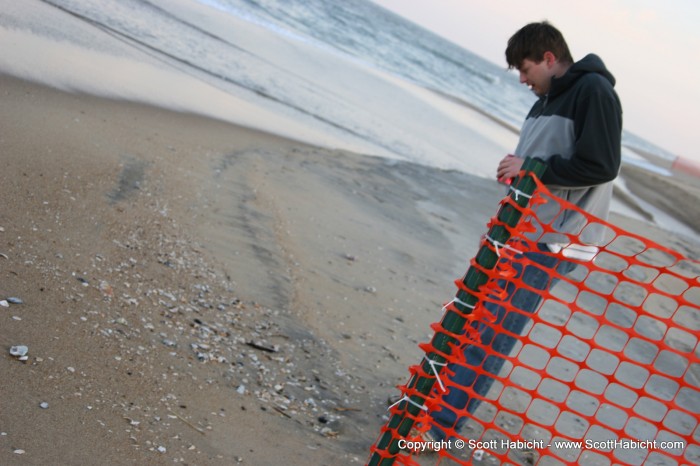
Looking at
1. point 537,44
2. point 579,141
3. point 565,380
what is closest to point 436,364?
point 579,141

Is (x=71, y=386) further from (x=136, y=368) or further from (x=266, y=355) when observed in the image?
(x=266, y=355)

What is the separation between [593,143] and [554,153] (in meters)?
0.24

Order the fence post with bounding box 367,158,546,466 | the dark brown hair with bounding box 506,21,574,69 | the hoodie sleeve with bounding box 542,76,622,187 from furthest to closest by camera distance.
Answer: the dark brown hair with bounding box 506,21,574,69 < the hoodie sleeve with bounding box 542,76,622,187 < the fence post with bounding box 367,158,546,466

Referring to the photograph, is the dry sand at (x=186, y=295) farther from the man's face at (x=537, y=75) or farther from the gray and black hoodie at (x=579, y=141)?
the man's face at (x=537, y=75)

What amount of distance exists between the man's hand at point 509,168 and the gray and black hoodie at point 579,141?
0.36 feet

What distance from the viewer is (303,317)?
4.76m

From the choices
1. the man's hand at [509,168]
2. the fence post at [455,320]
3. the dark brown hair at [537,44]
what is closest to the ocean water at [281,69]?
the dark brown hair at [537,44]

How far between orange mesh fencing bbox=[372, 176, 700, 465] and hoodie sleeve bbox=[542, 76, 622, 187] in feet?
0.56

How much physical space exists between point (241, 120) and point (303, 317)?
5649 millimetres

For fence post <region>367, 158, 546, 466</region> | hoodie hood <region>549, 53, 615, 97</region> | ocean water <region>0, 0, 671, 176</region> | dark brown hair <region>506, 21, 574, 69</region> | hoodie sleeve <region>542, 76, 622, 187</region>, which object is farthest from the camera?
ocean water <region>0, 0, 671, 176</region>

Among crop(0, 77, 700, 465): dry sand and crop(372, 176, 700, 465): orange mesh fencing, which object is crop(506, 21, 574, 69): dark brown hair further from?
crop(0, 77, 700, 465): dry sand

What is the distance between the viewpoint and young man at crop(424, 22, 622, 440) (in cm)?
323

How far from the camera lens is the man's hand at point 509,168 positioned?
3.29 m

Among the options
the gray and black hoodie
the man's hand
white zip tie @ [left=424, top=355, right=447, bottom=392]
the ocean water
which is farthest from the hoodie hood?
the ocean water
